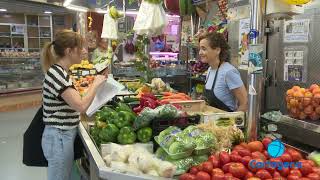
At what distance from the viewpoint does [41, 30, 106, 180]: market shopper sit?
270 centimetres

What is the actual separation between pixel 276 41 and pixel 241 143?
10.6 ft

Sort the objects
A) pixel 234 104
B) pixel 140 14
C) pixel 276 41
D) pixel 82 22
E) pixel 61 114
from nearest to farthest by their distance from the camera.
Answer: pixel 61 114
pixel 234 104
pixel 140 14
pixel 276 41
pixel 82 22

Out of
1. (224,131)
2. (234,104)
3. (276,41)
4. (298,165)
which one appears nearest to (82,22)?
(276,41)

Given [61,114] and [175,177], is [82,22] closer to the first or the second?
[61,114]

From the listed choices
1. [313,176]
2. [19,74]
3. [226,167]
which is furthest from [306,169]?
[19,74]

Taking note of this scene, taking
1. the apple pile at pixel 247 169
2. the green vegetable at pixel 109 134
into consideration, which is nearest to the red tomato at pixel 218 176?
the apple pile at pixel 247 169

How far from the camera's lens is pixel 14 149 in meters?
6.28

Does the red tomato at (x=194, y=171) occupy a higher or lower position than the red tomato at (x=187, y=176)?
higher

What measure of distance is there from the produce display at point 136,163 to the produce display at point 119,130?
14cm

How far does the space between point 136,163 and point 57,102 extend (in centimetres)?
98

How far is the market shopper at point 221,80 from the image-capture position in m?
3.31

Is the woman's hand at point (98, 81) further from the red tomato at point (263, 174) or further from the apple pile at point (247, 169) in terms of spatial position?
the red tomato at point (263, 174)

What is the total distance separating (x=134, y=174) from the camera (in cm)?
184

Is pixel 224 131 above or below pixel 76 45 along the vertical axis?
below
